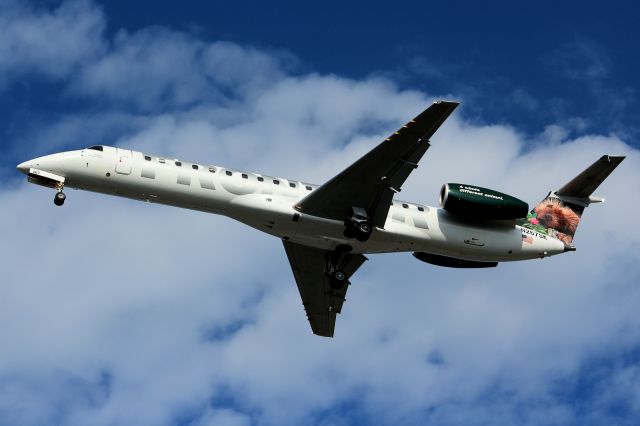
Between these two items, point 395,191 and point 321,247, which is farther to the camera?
point 321,247

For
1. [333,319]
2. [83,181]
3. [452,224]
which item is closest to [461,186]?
[452,224]

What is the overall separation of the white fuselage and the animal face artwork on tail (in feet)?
6.26

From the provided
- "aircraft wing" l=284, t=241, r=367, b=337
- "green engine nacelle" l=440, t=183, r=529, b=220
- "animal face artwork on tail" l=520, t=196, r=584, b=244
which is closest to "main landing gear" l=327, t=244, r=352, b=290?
"aircraft wing" l=284, t=241, r=367, b=337

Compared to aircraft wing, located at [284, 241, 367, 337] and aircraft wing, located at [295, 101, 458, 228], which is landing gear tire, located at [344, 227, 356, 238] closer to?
aircraft wing, located at [295, 101, 458, 228]

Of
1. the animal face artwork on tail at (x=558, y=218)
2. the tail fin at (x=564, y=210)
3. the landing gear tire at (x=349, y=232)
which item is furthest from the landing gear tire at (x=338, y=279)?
the animal face artwork on tail at (x=558, y=218)

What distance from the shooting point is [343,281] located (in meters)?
42.8

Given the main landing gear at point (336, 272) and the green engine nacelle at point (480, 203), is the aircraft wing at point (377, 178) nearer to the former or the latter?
the green engine nacelle at point (480, 203)

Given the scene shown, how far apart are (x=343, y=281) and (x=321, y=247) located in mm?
1982

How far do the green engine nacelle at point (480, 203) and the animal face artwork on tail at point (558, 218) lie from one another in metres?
2.28

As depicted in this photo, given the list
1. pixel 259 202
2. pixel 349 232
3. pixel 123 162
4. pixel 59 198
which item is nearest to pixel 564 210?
pixel 349 232

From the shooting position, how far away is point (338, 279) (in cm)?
4266

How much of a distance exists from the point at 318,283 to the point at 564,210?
10.5m

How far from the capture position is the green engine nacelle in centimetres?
4084

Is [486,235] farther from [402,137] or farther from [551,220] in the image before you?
[402,137]
